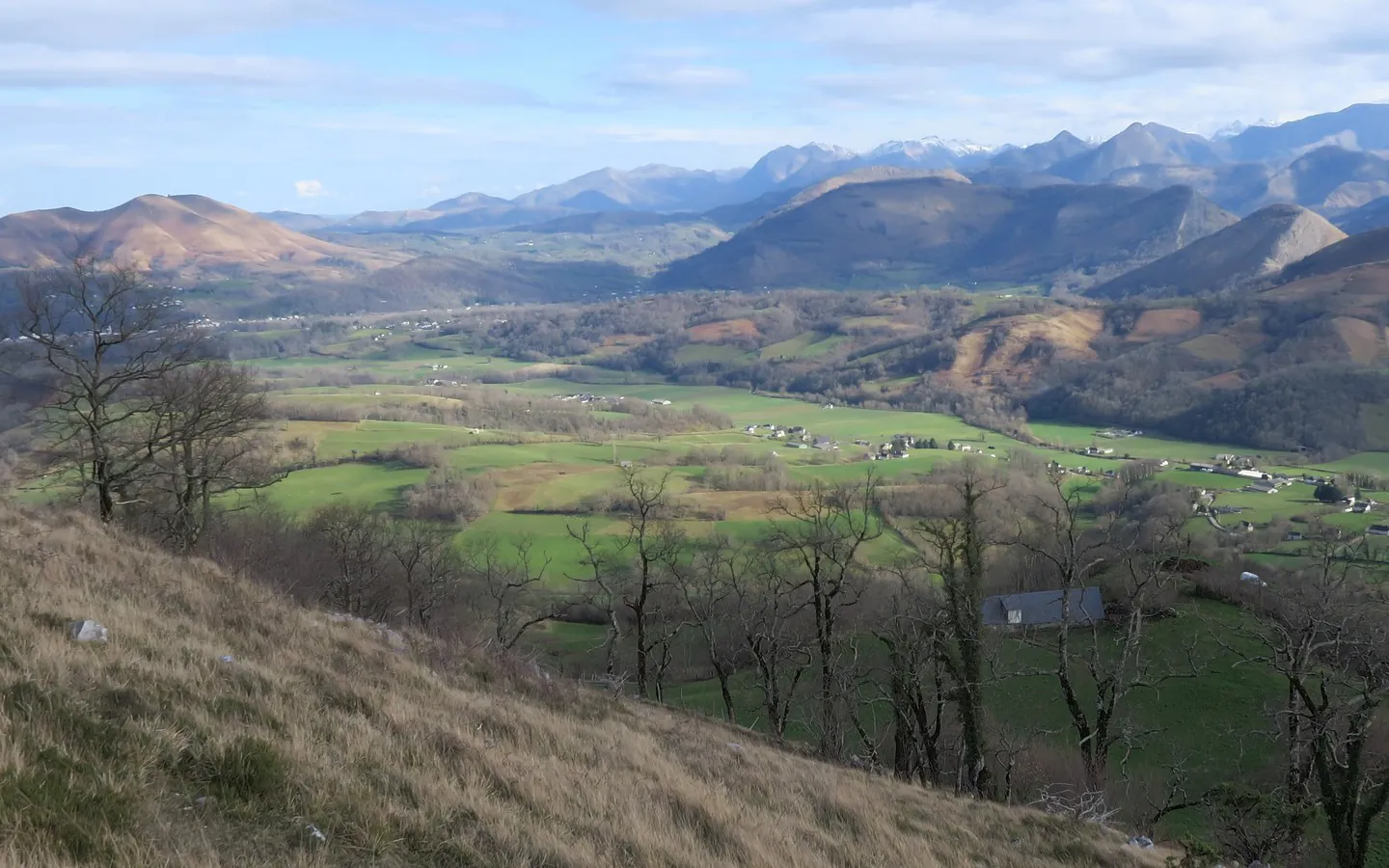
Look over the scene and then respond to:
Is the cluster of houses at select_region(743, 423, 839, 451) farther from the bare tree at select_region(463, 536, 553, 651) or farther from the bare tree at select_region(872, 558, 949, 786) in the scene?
the bare tree at select_region(872, 558, 949, 786)

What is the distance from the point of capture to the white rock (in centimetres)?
849

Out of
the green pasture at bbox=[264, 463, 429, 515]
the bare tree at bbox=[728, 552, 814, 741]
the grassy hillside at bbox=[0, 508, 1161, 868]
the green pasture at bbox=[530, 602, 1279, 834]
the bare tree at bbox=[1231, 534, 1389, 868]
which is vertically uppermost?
the grassy hillside at bbox=[0, 508, 1161, 868]

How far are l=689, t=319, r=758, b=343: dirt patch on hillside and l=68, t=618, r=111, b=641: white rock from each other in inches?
6912

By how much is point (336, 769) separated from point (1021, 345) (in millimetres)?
145246

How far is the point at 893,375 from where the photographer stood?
146 metres

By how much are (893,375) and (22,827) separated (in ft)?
480

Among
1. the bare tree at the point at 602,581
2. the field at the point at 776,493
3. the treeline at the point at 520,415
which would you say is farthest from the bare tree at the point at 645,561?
the treeline at the point at 520,415

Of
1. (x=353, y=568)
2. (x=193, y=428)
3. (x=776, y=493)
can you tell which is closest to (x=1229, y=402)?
(x=776, y=493)

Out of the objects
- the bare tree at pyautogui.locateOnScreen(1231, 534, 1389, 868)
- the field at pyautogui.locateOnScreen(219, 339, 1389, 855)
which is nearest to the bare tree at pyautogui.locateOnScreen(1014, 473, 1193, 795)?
the field at pyautogui.locateOnScreen(219, 339, 1389, 855)

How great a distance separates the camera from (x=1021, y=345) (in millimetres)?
140000

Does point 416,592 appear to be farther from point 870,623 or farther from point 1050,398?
point 1050,398

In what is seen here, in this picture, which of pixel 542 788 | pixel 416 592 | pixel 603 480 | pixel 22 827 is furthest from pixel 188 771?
pixel 603 480

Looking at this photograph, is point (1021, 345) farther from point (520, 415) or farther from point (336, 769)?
point (336, 769)

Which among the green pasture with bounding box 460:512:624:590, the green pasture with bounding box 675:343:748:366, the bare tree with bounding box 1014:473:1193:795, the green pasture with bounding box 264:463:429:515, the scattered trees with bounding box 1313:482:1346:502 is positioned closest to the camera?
the bare tree with bounding box 1014:473:1193:795
